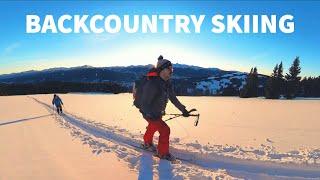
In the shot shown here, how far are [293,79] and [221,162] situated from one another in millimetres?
78377

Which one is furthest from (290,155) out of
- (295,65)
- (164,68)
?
(295,65)

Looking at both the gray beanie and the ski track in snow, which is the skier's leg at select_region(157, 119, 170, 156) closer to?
the ski track in snow

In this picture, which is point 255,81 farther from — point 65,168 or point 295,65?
point 65,168

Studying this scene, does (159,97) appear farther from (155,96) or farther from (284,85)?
(284,85)

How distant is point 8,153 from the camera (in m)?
8.62

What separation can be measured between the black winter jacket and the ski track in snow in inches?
37.1

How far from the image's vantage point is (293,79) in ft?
271

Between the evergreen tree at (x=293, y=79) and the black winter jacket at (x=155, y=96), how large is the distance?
241 feet

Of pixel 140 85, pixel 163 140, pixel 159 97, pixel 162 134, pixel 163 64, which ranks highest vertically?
pixel 163 64

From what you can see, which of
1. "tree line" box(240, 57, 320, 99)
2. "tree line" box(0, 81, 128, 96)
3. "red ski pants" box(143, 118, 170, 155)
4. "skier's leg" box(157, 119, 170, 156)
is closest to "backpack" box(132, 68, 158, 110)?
"red ski pants" box(143, 118, 170, 155)

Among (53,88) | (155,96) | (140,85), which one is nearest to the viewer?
(155,96)

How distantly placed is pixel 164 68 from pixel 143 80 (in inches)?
21.1

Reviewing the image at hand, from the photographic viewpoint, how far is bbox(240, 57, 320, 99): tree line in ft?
258

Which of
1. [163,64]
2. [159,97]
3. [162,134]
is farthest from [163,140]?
[163,64]
